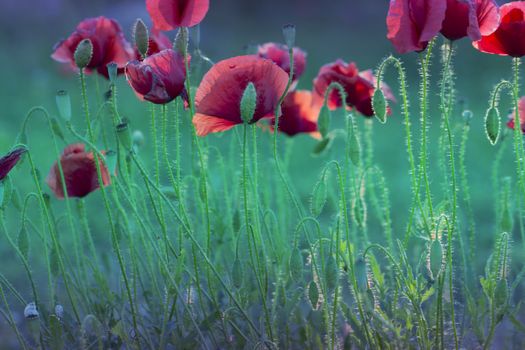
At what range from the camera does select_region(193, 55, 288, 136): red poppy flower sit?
1.15 m

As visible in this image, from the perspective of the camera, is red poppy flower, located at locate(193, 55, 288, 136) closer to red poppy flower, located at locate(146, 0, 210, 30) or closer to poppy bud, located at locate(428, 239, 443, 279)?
red poppy flower, located at locate(146, 0, 210, 30)

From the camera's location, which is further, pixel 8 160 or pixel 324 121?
pixel 324 121

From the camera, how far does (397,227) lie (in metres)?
2.58

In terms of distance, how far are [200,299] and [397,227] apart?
1337 mm

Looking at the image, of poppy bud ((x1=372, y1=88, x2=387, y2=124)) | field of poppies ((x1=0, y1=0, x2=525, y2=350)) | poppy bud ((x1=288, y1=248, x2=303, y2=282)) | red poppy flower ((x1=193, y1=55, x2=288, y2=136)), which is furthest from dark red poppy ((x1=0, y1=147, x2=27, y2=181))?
poppy bud ((x1=372, y1=88, x2=387, y2=124))

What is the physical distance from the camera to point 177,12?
119 cm

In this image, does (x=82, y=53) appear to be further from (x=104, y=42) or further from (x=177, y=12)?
(x=104, y=42)

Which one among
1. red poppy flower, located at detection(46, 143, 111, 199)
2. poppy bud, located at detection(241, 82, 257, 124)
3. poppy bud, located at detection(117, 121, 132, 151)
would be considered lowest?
red poppy flower, located at detection(46, 143, 111, 199)

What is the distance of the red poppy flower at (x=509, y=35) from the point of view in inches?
47.9

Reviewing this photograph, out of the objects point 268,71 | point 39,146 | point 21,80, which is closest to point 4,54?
point 21,80

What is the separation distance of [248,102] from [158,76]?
5.6 inches

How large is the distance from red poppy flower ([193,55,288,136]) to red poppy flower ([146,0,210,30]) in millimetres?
83

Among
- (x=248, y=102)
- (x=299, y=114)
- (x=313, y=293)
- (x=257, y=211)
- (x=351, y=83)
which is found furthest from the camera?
(x=299, y=114)

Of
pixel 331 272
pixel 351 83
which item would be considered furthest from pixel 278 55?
pixel 331 272
